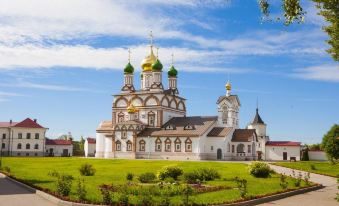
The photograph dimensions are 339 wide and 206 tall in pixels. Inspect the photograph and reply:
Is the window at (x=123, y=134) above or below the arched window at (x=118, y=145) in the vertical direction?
above

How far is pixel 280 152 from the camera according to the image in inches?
2618

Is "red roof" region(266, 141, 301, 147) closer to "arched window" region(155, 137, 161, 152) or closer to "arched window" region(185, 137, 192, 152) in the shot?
"arched window" region(185, 137, 192, 152)

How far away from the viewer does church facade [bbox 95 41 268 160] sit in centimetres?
6150

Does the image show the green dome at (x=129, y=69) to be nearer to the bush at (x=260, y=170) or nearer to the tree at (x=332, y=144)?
the tree at (x=332, y=144)

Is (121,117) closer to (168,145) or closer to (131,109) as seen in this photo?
(131,109)

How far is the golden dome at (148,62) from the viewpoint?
73250 millimetres

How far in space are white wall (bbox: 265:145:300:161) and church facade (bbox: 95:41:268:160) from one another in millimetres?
1291

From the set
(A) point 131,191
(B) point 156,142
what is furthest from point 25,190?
(B) point 156,142

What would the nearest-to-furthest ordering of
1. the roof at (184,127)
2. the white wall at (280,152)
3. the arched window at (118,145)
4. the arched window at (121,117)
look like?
1. the roof at (184,127)
2. the white wall at (280,152)
3. the arched window at (118,145)
4. the arched window at (121,117)

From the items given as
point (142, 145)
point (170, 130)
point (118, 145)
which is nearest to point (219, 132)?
point (170, 130)

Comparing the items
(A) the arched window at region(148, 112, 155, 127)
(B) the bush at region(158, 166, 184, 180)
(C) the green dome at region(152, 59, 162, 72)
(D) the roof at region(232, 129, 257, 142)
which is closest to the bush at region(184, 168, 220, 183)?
(B) the bush at region(158, 166, 184, 180)

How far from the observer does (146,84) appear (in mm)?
72500

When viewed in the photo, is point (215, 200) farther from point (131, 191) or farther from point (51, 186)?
point (51, 186)

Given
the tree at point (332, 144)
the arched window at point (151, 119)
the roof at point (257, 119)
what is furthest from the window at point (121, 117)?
the tree at point (332, 144)
